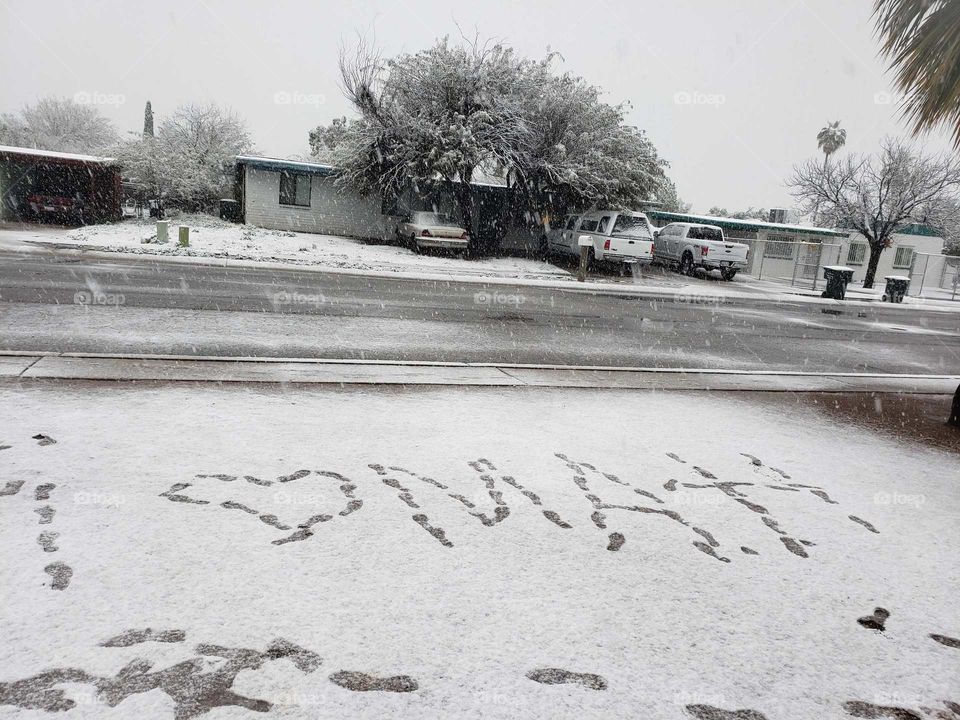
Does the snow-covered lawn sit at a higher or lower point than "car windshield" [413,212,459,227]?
lower

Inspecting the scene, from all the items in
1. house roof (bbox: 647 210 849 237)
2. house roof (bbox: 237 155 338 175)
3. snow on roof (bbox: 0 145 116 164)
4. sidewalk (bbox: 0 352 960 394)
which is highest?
house roof (bbox: 237 155 338 175)

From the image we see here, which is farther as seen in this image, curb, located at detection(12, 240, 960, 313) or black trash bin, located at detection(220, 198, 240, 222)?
black trash bin, located at detection(220, 198, 240, 222)

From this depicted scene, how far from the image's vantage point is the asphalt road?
771 centimetres

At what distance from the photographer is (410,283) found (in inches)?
671

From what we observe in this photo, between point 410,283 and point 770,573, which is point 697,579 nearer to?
point 770,573

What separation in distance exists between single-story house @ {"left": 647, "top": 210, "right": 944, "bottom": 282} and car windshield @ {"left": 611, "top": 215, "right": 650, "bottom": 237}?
1040 centimetres

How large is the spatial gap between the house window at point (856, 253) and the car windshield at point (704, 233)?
48.7 ft

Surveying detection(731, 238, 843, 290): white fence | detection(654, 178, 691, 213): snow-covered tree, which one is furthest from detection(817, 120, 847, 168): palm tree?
detection(731, 238, 843, 290): white fence

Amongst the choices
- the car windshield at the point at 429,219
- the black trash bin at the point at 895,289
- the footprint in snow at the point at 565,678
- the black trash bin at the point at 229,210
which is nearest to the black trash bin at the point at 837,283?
the black trash bin at the point at 895,289

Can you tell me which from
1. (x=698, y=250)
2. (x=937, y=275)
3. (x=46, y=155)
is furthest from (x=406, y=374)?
(x=937, y=275)

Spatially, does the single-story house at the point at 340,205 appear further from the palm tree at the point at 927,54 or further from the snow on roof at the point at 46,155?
the palm tree at the point at 927,54

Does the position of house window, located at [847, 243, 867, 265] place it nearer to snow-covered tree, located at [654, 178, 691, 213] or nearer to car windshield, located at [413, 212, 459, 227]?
snow-covered tree, located at [654, 178, 691, 213]

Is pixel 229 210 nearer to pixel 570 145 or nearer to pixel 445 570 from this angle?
pixel 570 145

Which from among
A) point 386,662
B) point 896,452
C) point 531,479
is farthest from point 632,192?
point 386,662
